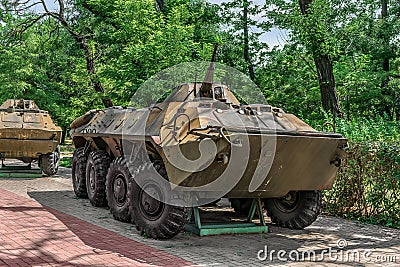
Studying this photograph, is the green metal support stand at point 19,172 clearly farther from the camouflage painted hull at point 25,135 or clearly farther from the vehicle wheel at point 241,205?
the vehicle wheel at point 241,205

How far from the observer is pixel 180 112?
25.7 feet

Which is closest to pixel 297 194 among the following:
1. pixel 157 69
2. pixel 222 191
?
pixel 222 191

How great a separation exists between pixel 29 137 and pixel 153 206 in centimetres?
779

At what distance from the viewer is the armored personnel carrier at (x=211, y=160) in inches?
278

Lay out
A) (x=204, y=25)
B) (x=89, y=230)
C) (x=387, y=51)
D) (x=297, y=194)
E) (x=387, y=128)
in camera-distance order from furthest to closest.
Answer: (x=387, y=51) → (x=204, y=25) → (x=387, y=128) → (x=297, y=194) → (x=89, y=230)

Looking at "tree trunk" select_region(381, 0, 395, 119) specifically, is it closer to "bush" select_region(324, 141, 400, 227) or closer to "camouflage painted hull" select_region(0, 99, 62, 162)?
"bush" select_region(324, 141, 400, 227)

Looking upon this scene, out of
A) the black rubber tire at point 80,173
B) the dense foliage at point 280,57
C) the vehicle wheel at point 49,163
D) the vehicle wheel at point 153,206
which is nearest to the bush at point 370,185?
the dense foliage at point 280,57

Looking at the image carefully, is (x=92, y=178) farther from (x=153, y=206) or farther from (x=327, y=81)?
(x=327, y=81)

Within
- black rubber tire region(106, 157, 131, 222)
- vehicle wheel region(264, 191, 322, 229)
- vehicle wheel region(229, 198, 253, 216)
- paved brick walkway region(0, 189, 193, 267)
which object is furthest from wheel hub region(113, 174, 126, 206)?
vehicle wheel region(264, 191, 322, 229)

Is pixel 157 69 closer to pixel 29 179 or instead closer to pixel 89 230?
pixel 29 179

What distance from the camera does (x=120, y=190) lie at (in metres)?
8.95

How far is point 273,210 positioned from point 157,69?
238 inches

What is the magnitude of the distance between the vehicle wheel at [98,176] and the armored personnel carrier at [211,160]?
1.10 m

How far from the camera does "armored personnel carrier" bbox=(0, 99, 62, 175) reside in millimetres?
14438
